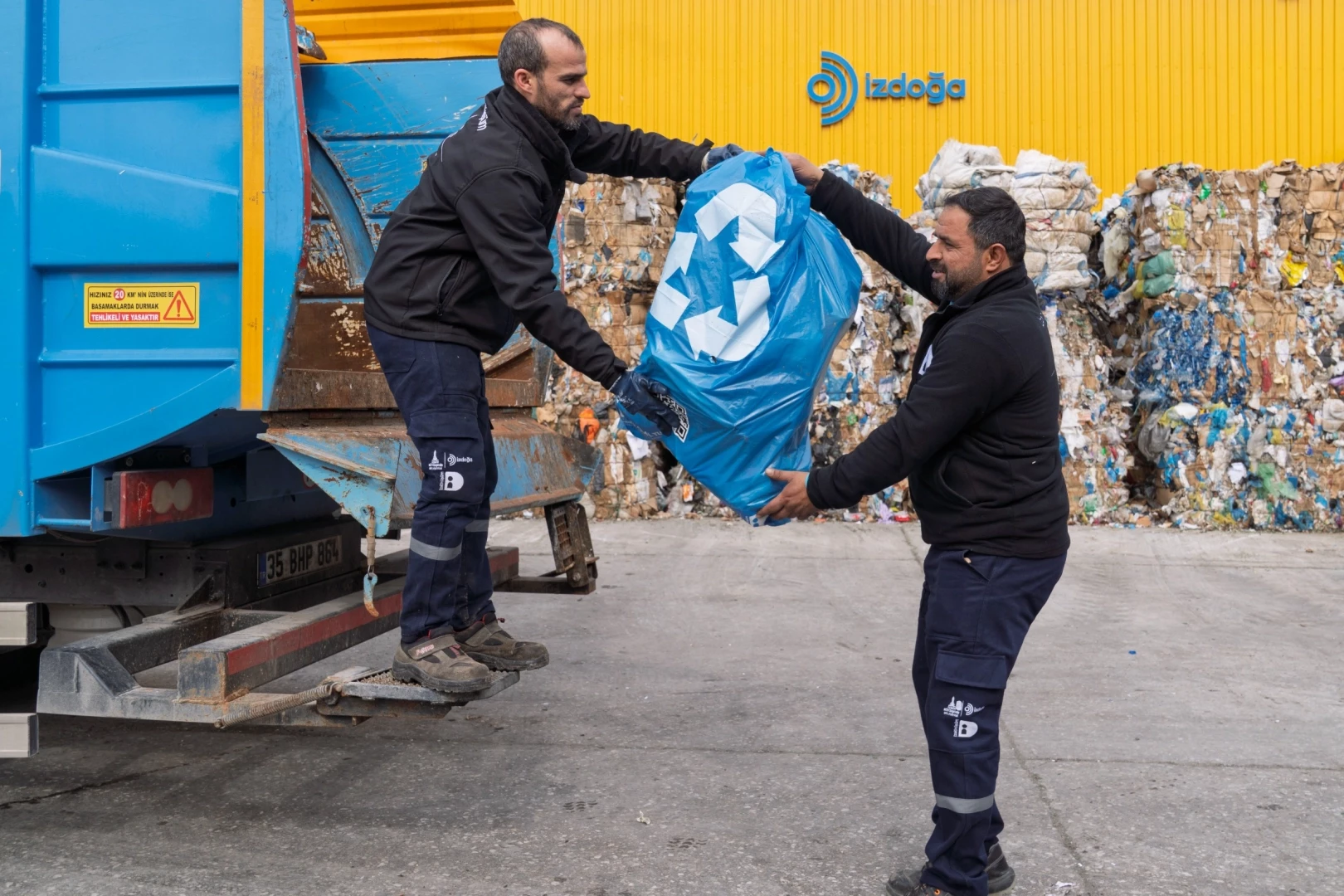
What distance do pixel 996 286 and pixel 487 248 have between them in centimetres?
129

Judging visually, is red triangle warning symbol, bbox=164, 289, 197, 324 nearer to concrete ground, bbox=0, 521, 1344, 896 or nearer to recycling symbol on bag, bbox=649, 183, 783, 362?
recycling symbol on bag, bbox=649, 183, 783, 362

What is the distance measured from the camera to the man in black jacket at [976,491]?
2797mm

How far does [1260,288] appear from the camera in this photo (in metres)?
8.45

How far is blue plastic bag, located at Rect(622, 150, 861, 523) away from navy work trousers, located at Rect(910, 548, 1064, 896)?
59cm

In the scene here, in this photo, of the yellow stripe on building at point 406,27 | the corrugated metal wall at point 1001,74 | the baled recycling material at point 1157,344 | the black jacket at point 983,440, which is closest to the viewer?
the black jacket at point 983,440

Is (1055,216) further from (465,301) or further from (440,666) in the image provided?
(440,666)

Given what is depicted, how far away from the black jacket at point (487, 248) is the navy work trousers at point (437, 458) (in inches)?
2.4

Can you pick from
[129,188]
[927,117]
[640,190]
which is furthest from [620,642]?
[927,117]

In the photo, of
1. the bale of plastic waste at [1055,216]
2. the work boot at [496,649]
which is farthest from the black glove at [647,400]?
the bale of plastic waste at [1055,216]

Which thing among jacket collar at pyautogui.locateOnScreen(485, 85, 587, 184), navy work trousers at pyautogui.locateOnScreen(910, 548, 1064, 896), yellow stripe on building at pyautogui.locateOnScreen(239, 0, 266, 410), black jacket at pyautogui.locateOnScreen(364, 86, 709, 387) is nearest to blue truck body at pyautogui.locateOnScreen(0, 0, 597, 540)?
yellow stripe on building at pyautogui.locateOnScreen(239, 0, 266, 410)

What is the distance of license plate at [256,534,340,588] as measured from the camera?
3928mm

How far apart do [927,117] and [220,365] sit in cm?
1214

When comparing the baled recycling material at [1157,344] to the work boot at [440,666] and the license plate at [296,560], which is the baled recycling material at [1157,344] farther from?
the work boot at [440,666]

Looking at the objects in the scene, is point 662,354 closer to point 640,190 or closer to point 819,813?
point 819,813
